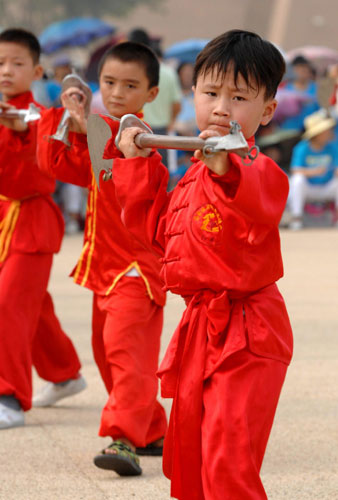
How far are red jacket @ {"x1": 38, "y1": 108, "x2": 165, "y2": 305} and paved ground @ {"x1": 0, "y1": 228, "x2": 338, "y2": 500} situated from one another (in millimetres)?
666

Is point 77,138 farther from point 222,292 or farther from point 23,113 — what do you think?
point 222,292

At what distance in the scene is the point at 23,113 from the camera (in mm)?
4141

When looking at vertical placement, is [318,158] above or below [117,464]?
below

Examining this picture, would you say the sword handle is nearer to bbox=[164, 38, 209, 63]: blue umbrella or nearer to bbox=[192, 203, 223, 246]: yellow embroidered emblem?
bbox=[192, 203, 223, 246]: yellow embroidered emblem

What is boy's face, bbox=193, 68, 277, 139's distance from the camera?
8.93 feet

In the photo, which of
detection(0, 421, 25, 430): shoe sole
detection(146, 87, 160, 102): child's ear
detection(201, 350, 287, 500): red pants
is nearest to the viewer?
detection(201, 350, 287, 500): red pants

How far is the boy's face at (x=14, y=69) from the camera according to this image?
4.63 meters

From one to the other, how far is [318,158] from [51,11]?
89.1ft

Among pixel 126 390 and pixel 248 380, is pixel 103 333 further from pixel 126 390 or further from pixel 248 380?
pixel 248 380

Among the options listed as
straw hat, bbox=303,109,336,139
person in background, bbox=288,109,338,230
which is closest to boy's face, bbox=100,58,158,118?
straw hat, bbox=303,109,336,139

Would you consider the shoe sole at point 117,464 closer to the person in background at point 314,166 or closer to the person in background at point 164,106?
the person in background at point 164,106

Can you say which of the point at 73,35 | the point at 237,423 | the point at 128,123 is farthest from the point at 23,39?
the point at 73,35

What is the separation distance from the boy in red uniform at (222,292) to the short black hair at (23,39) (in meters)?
2.04

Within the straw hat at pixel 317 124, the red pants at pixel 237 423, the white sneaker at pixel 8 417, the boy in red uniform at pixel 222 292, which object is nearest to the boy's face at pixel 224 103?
the boy in red uniform at pixel 222 292
